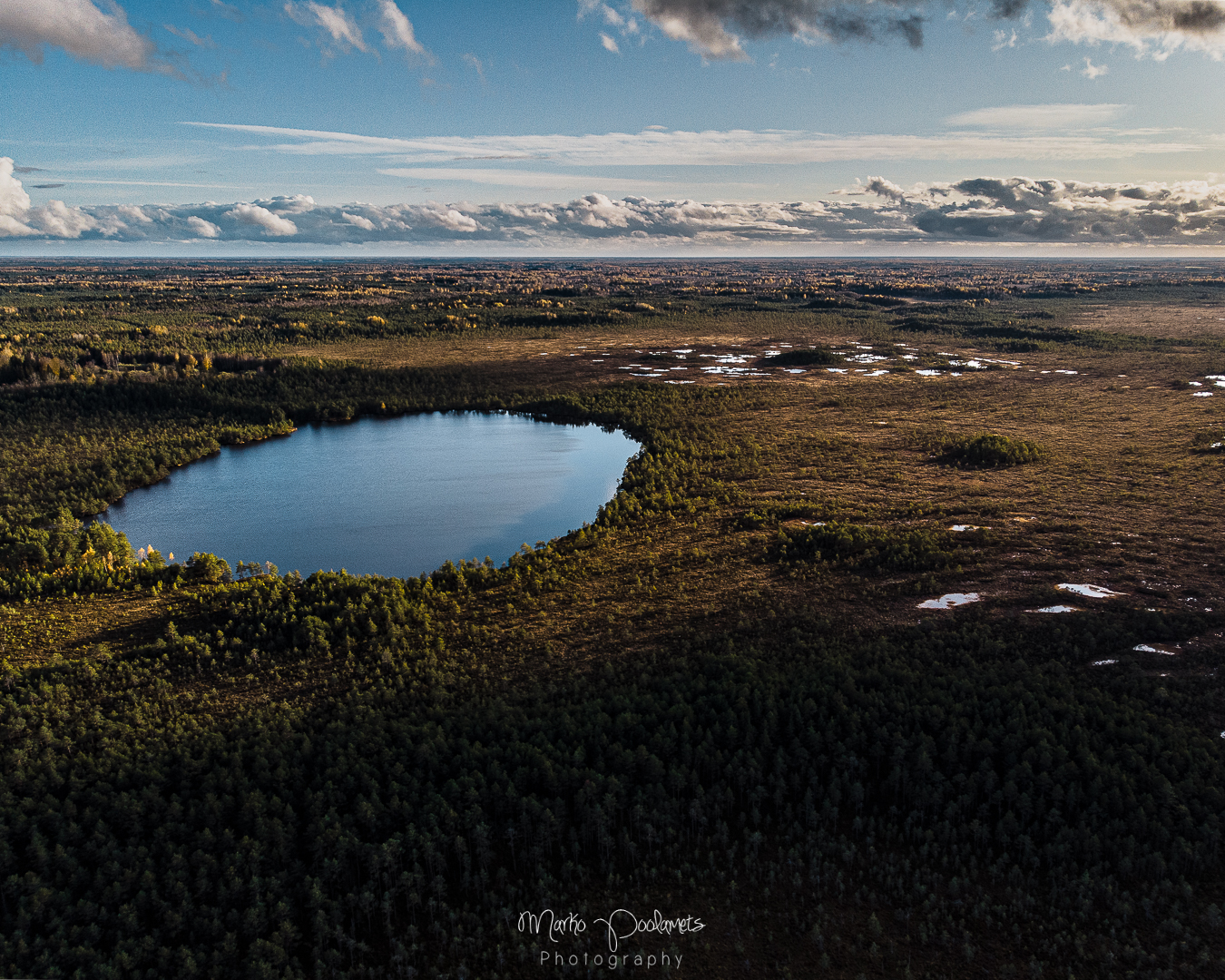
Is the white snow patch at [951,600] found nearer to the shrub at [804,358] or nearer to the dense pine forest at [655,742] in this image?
the dense pine forest at [655,742]

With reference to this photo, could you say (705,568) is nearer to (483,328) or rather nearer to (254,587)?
(254,587)

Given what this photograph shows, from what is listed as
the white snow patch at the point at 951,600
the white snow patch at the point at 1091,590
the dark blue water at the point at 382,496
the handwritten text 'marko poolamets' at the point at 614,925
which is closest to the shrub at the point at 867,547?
the white snow patch at the point at 951,600

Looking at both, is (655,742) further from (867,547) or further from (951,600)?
(867,547)

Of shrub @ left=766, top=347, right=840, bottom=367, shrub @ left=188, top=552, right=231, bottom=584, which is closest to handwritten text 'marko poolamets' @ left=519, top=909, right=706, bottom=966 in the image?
shrub @ left=188, top=552, right=231, bottom=584

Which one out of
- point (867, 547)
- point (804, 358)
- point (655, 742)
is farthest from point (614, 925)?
point (804, 358)

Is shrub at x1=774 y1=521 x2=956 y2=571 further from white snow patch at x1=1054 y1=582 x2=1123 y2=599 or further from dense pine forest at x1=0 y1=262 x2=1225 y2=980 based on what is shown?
white snow patch at x1=1054 y1=582 x2=1123 y2=599

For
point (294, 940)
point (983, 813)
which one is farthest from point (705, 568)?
point (294, 940)
